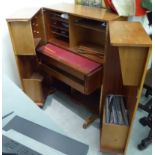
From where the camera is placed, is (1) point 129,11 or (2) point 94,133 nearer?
(1) point 129,11

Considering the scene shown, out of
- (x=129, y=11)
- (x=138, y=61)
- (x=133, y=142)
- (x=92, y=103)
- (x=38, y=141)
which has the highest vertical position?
(x=129, y=11)

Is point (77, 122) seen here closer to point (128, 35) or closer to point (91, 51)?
point (91, 51)

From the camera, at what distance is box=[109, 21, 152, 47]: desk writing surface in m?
0.96

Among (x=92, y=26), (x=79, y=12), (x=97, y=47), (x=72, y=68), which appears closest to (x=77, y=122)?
(x=72, y=68)

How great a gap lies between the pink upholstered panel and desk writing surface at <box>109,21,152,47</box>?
38cm

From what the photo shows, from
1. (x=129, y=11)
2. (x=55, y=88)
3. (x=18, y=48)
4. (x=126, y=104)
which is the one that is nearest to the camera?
(x=129, y=11)

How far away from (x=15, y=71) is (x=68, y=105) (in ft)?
2.42

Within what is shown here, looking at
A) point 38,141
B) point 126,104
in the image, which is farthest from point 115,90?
point 38,141

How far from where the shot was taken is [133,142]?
65.6 inches

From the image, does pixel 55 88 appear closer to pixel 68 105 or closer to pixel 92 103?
pixel 68 105

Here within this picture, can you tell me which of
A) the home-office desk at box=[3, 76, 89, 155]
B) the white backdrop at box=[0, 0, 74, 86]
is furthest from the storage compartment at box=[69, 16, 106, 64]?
the home-office desk at box=[3, 76, 89, 155]

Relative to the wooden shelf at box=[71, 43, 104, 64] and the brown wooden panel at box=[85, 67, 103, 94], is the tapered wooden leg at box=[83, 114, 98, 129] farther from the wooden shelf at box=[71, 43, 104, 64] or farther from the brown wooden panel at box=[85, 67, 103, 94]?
the wooden shelf at box=[71, 43, 104, 64]

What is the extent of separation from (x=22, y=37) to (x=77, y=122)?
1.02 metres

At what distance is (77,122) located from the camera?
191cm
